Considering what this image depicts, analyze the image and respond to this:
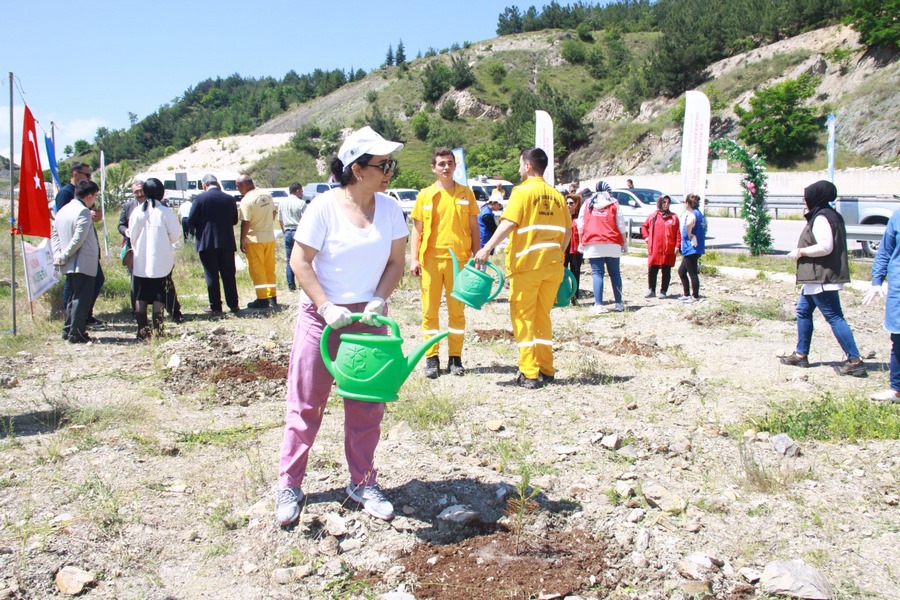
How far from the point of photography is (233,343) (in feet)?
22.7

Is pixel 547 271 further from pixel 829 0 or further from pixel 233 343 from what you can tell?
pixel 829 0

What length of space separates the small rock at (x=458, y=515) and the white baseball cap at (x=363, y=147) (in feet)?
5.62

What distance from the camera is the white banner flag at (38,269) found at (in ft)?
25.6

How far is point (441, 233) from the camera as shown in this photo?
591 cm

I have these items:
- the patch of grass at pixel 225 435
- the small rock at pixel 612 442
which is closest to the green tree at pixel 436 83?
the patch of grass at pixel 225 435

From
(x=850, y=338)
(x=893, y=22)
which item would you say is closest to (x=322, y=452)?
(x=850, y=338)

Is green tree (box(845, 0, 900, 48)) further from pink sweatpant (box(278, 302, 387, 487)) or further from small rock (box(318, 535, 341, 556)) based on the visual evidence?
small rock (box(318, 535, 341, 556))

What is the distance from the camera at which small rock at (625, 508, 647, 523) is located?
3.46 m

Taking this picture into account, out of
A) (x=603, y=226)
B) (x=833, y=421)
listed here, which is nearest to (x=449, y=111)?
(x=603, y=226)

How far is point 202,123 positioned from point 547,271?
10711 cm

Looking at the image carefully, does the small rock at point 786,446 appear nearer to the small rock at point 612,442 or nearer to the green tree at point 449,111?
the small rock at point 612,442

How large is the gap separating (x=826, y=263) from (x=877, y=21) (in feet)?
120

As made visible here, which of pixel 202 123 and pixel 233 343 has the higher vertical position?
pixel 202 123

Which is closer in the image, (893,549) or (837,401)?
(893,549)
